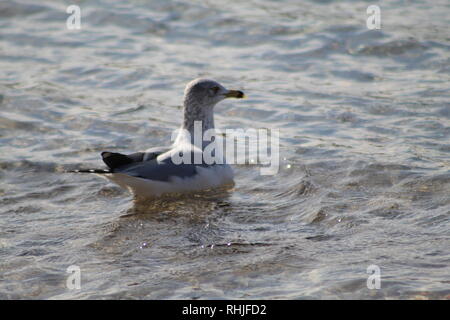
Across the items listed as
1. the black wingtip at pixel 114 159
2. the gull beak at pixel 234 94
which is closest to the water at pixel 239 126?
the black wingtip at pixel 114 159

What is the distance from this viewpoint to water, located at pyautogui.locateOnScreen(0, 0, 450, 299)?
17.7 feet

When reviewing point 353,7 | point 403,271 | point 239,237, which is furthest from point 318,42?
point 403,271

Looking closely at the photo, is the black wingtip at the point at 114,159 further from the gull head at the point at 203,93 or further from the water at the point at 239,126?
the gull head at the point at 203,93

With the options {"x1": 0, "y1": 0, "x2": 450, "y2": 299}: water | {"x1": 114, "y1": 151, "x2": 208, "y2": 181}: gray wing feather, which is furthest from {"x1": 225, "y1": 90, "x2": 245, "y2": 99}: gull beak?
{"x1": 114, "y1": 151, "x2": 208, "y2": 181}: gray wing feather

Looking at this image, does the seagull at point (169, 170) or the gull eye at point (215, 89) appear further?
the gull eye at point (215, 89)

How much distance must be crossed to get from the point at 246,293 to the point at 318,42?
23.0 ft

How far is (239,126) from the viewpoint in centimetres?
906

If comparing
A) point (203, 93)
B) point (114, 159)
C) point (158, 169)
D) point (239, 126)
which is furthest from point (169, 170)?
point (239, 126)

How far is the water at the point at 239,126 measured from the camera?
5.38 meters

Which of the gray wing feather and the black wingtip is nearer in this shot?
the black wingtip

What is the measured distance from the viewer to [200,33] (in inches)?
480

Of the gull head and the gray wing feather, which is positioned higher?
the gull head

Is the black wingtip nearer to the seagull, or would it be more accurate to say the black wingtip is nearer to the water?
the seagull
